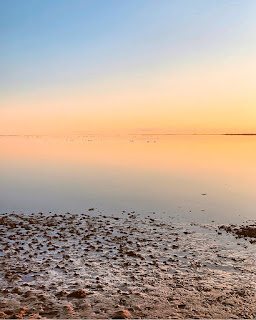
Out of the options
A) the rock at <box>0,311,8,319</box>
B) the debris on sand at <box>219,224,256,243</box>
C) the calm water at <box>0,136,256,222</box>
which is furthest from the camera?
the calm water at <box>0,136,256,222</box>

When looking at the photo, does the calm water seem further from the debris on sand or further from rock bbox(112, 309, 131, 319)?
rock bbox(112, 309, 131, 319)

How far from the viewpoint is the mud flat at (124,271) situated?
11.7 metres

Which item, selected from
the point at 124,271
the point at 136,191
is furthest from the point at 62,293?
the point at 136,191

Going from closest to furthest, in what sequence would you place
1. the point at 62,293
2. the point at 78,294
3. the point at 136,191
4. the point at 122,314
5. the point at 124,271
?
the point at 122,314 < the point at 78,294 < the point at 62,293 < the point at 124,271 < the point at 136,191

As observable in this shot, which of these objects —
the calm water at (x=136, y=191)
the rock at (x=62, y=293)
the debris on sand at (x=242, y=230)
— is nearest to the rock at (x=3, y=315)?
the rock at (x=62, y=293)

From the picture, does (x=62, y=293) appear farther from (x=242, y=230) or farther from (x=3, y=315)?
(x=242, y=230)

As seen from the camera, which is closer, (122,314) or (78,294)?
(122,314)

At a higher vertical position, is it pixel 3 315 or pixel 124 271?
pixel 3 315

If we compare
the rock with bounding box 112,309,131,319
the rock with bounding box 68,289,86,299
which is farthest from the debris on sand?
the rock with bounding box 68,289,86,299

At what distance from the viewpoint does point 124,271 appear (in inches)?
591

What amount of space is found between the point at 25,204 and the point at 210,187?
905 inches

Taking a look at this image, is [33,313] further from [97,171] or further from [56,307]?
[97,171]

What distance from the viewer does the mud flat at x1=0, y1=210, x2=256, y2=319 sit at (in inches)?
461

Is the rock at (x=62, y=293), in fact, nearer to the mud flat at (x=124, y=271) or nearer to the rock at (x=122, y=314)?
the mud flat at (x=124, y=271)
